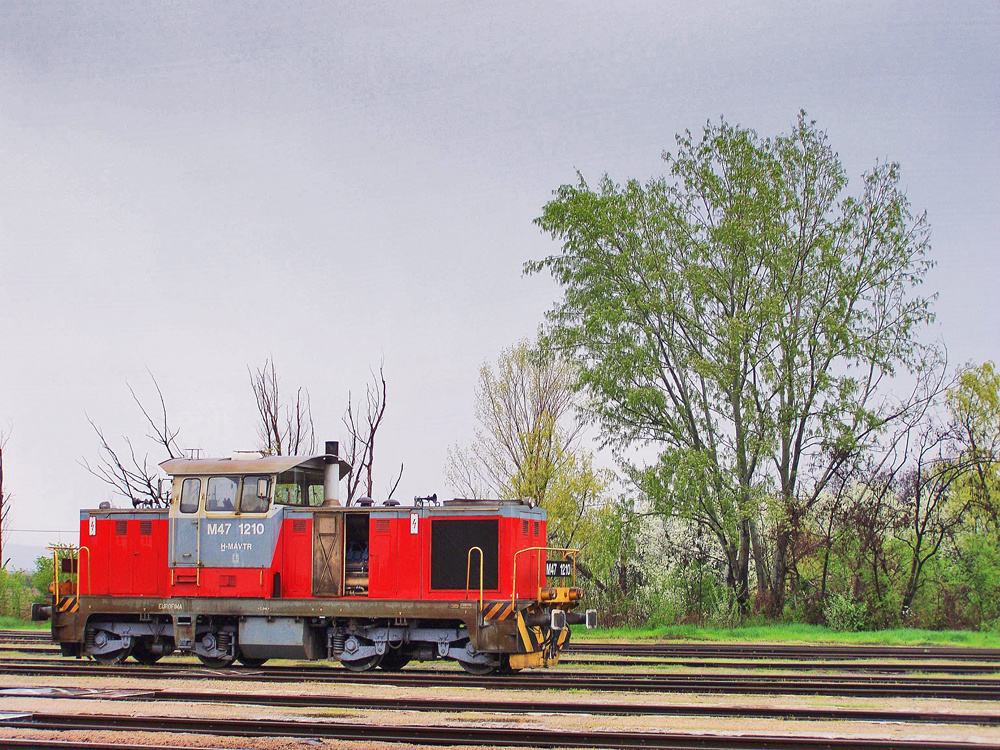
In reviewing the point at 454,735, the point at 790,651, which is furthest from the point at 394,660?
the point at 790,651

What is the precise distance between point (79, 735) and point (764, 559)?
21.0 metres

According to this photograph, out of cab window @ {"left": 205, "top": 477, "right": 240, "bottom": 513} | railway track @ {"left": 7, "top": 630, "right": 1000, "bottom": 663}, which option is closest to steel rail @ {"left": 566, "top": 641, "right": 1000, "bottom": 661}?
railway track @ {"left": 7, "top": 630, "right": 1000, "bottom": 663}

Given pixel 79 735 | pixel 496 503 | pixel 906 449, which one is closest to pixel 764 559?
pixel 906 449

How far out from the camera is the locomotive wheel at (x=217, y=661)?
15.9 meters

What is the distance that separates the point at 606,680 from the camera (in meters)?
13.7

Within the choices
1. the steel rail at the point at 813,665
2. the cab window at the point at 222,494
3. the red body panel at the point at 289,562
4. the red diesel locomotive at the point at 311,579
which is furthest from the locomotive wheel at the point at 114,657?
→ the steel rail at the point at 813,665

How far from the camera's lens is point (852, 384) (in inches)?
1040

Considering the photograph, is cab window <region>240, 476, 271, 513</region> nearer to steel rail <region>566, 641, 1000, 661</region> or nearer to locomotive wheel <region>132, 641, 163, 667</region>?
locomotive wheel <region>132, 641, 163, 667</region>

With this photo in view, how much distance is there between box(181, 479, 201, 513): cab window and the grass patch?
34.3 ft

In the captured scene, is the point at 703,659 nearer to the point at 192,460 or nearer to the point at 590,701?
the point at 590,701

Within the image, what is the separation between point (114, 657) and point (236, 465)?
418 cm

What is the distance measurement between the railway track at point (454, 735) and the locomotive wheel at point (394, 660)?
5367mm

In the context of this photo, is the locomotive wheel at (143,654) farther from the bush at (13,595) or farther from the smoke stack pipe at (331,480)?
the bush at (13,595)

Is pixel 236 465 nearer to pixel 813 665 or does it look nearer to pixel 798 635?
pixel 813 665
